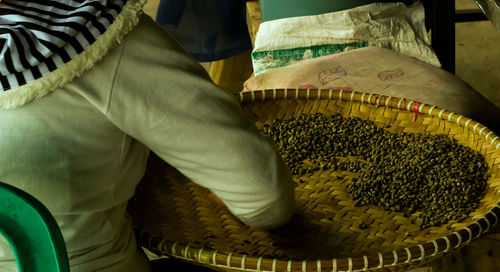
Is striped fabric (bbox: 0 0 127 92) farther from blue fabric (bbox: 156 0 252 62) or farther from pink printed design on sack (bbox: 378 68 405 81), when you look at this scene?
blue fabric (bbox: 156 0 252 62)

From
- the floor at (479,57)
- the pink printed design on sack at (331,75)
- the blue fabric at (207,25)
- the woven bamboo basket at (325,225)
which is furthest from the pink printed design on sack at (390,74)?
the floor at (479,57)

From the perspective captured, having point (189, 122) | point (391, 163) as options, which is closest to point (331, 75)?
point (391, 163)

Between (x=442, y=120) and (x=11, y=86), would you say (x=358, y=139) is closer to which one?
(x=442, y=120)

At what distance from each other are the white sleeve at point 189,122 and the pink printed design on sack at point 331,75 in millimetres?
600

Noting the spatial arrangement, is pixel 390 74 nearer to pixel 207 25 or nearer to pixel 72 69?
pixel 207 25

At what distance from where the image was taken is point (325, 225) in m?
0.96

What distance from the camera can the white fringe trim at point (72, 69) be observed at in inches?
25.2

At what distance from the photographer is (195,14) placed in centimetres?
180

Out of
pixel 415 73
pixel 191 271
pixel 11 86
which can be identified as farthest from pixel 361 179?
pixel 11 86

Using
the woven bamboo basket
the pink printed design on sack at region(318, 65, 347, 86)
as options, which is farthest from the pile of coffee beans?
the pink printed design on sack at region(318, 65, 347, 86)

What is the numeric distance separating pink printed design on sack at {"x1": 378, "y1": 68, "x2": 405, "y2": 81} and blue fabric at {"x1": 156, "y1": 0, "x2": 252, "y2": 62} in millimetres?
618

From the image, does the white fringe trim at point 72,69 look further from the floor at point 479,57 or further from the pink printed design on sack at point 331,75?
the floor at point 479,57

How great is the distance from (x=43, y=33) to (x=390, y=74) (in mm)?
940

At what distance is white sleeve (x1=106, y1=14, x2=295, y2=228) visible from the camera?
670 mm
